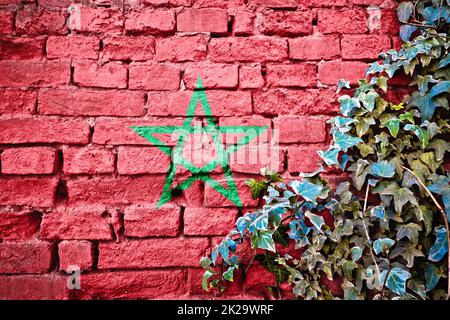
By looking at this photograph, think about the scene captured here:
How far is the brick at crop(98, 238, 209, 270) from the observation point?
97 centimetres

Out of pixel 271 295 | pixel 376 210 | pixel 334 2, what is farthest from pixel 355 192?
pixel 334 2

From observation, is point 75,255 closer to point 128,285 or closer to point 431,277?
point 128,285

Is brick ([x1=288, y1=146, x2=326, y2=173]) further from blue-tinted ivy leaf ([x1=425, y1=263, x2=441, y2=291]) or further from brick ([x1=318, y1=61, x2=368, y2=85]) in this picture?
blue-tinted ivy leaf ([x1=425, y1=263, x2=441, y2=291])

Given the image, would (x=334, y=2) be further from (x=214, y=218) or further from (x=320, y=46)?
(x=214, y=218)

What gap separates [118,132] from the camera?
3.29 ft

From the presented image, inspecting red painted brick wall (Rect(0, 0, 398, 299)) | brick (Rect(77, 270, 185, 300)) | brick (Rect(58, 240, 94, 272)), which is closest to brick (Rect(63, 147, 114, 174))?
red painted brick wall (Rect(0, 0, 398, 299))

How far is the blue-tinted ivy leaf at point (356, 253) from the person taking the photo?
3.04 ft

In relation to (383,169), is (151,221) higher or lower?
lower

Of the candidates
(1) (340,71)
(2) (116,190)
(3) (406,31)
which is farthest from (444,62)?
(2) (116,190)

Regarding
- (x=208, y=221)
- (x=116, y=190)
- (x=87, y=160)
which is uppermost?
(x=87, y=160)

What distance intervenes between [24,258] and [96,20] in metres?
0.83
